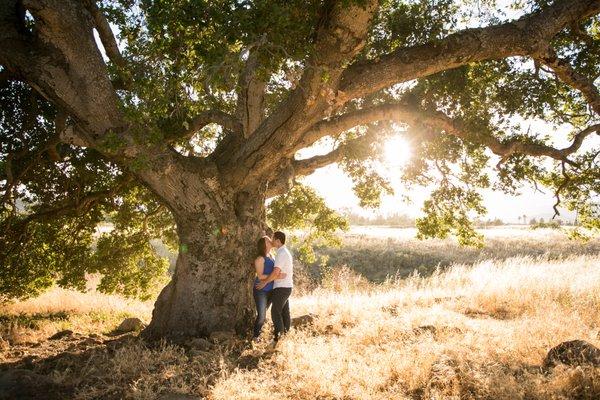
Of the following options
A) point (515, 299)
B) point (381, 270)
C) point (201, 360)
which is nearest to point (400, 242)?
point (381, 270)

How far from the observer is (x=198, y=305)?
27.4 feet

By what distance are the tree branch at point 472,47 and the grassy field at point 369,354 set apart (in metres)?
4.39

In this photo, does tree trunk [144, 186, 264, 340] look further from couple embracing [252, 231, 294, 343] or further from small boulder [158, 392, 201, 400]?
small boulder [158, 392, 201, 400]

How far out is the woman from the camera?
807 cm

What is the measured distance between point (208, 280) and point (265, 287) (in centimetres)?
119

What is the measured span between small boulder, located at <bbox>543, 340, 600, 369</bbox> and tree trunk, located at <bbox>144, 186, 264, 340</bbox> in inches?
214

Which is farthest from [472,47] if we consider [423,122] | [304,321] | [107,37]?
[107,37]

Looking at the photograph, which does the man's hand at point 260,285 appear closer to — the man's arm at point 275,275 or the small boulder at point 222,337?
the man's arm at point 275,275

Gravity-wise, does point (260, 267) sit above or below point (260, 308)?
above

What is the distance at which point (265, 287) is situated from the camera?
8.15 meters

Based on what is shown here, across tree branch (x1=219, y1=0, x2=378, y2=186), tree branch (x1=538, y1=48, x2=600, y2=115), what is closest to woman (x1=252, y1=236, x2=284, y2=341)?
tree branch (x1=219, y1=0, x2=378, y2=186)

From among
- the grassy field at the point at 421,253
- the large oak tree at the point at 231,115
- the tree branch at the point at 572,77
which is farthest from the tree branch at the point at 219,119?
the grassy field at the point at 421,253

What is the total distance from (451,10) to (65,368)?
995 centimetres

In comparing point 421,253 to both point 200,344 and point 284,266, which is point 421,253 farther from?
point 200,344
